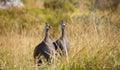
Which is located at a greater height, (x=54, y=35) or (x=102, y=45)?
(x=102, y=45)

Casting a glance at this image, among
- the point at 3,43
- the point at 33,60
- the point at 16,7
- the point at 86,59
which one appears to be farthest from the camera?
the point at 16,7

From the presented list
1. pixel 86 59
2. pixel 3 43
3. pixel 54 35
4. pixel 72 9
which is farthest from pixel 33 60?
pixel 72 9

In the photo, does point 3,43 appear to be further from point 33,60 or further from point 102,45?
point 102,45

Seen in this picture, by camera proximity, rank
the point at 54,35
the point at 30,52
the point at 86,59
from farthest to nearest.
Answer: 1. the point at 54,35
2. the point at 30,52
3. the point at 86,59

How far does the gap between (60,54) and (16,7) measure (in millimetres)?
8249

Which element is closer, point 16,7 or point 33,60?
point 33,60

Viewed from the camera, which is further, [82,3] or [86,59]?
[82,3]

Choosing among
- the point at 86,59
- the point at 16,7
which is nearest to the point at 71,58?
the point at 86,59

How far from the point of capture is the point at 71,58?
6.33 m

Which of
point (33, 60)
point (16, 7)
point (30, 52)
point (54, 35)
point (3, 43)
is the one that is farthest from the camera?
point (16, 7)

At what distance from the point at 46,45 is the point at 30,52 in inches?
32.2

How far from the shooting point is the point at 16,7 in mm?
15039

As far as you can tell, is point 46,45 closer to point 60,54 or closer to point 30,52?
point 60,54

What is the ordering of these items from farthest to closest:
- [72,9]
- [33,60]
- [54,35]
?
1. [72,9]
2. [54,35]
3. [33,60]
